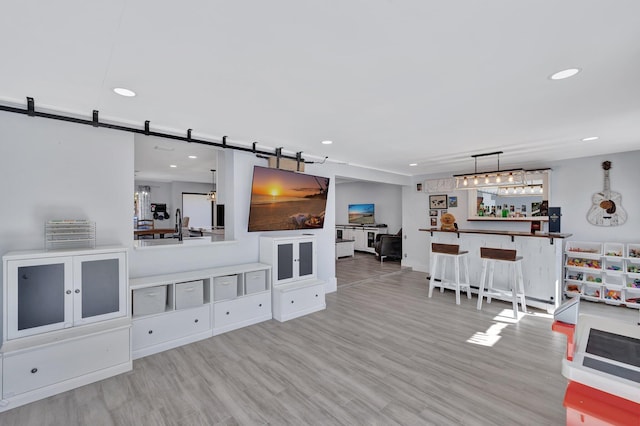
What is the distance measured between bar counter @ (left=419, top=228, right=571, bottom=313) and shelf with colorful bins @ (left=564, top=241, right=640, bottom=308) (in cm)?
71

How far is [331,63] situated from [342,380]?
2.54 metres

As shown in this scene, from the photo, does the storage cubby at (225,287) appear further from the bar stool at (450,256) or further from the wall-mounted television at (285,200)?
the bar stool at (450,256)

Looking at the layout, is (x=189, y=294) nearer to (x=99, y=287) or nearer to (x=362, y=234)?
(x=99, y=287)

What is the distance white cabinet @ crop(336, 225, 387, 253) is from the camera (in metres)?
9.31

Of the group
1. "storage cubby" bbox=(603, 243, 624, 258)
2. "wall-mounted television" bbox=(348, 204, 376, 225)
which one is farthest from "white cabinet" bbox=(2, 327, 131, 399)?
"wall-mounted television" bbox=(348, 204, 376, 225)

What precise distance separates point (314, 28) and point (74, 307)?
2.93m

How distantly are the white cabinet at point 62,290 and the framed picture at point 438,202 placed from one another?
6.51 meters

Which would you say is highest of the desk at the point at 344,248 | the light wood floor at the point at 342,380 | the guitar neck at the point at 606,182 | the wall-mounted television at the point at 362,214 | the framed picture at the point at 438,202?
the guitar neck at the point at 606,182

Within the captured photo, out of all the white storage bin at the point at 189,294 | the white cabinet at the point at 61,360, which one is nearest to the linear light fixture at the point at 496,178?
the white storage bin at the point at 189,294

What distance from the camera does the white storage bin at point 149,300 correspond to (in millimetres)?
2924

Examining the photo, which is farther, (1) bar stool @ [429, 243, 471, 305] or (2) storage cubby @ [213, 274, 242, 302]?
(1) bar stool @ [429, 243, 471, 305]

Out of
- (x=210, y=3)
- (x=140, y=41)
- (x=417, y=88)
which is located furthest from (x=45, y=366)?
(x=417, y=88)

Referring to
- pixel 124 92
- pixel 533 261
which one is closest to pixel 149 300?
pixel 124 92

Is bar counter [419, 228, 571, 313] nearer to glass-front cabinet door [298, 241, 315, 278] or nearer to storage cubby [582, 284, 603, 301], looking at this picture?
storage cubby [582, 284, 603, 301]
